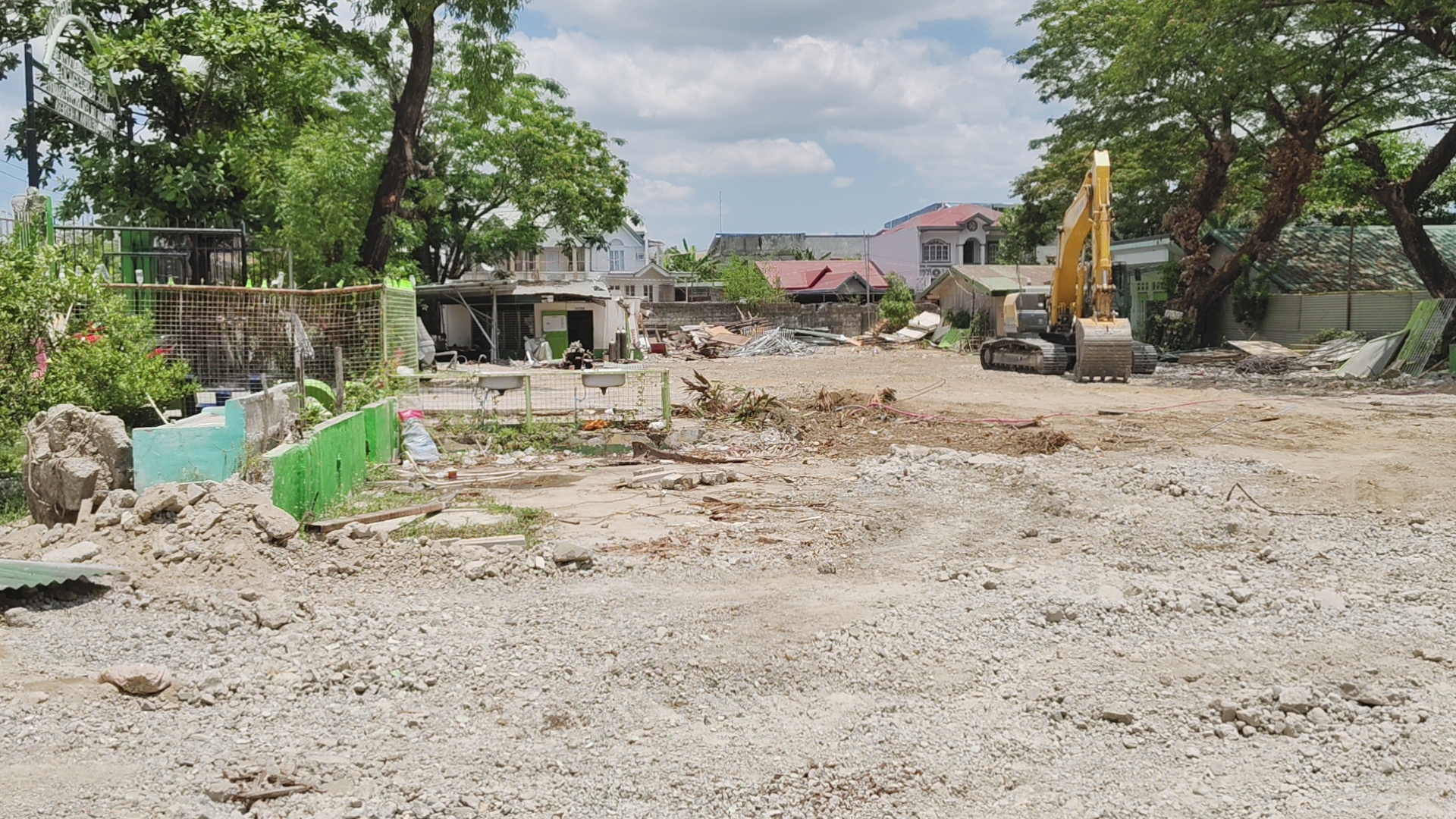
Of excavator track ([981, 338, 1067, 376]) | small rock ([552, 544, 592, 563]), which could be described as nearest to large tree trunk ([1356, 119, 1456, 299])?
excavator track ([981, 338, 1067, 376])

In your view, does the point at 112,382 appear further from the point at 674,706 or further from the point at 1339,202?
the point at 1339,202

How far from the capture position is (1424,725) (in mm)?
5031

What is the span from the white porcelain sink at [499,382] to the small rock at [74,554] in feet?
24.4

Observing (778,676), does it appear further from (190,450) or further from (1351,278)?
(1351,278)

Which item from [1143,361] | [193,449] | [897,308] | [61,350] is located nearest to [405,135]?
[61,350]

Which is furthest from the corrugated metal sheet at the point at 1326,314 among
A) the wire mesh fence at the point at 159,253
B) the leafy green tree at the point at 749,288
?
the wire mesh fence at the point at 159,253

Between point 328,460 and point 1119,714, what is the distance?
7.12 m

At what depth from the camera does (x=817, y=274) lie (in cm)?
7081

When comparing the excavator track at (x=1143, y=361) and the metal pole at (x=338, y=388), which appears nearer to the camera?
the metal pole at (x=338, y=388)

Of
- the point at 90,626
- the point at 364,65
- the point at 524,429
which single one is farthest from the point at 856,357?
the point at 90,626

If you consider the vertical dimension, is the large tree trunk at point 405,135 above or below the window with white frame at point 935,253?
below

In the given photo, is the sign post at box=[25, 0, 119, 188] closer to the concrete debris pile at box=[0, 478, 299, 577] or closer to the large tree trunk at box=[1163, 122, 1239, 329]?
the concrete debris pile at box=[0, 478, 299, 577]

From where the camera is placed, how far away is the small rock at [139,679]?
567 cm

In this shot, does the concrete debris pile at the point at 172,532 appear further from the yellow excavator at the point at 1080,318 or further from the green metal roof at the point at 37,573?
the yellow excavator at the point at 1080,318
